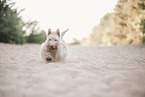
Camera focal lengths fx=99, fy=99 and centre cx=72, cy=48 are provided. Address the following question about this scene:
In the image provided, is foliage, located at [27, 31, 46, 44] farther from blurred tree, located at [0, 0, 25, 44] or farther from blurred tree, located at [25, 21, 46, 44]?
blurred tree, located at [0, 0, 25, 44]

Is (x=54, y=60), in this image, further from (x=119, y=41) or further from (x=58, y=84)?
(x=119, y=41)

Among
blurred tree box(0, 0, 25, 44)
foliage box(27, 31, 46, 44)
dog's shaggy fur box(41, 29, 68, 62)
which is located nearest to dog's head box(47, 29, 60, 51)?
dog's shaggy fur box(41, 29, 68, 62)

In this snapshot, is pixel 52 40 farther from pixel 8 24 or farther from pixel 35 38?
pixel 35 38

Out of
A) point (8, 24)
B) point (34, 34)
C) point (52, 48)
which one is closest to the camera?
point (52, 48)

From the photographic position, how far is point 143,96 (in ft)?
4.43

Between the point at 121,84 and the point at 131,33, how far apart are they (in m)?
11.8

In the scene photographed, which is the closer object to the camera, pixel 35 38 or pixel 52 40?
pixel 52 40

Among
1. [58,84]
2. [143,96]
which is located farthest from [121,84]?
[58,84]

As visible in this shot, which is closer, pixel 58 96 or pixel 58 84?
pixel 58 96

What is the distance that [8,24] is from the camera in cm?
716

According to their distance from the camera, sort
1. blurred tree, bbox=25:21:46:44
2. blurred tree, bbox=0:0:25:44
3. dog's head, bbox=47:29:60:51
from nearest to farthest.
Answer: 1. dog's head, bbox=47:29:60:51
2. blurred tree, bbox=0:0:25:44
3. blurred tree, bbox=25:21:46:44

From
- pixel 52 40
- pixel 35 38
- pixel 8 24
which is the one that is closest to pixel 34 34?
pixel 35 38

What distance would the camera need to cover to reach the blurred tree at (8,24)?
22.8ft

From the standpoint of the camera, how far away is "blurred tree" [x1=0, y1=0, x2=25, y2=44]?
695 centimetres
